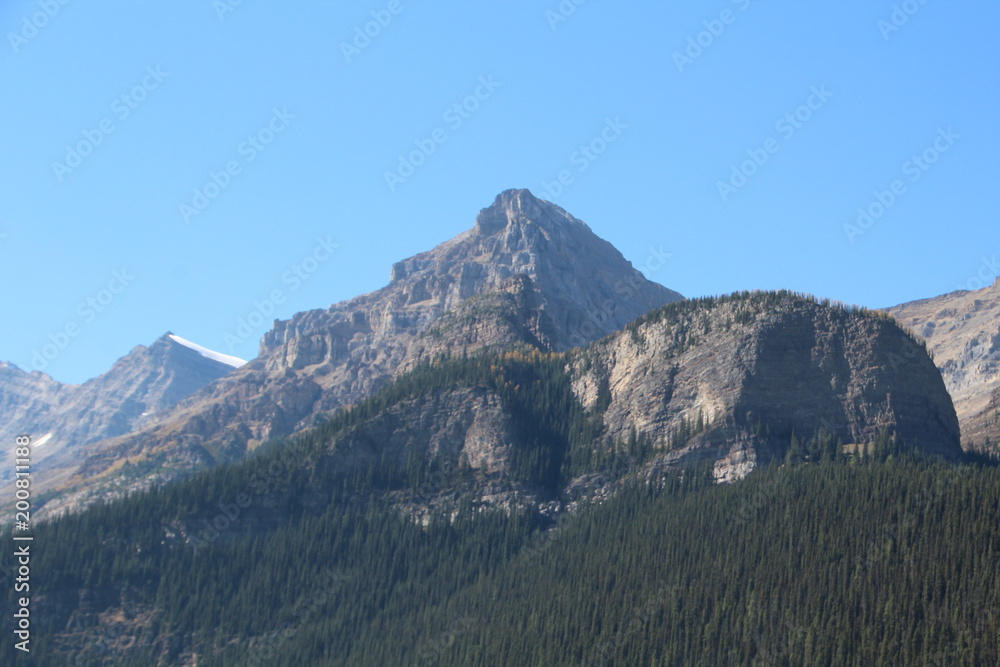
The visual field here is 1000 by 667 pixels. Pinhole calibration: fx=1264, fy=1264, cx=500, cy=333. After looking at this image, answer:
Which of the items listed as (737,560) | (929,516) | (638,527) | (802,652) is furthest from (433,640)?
(929,516)

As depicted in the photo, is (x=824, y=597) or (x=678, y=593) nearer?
(x=824, y=597)

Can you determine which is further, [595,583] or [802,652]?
[595,583]

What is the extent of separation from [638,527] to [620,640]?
101 feet

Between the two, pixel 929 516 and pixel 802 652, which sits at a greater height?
pixel 929 516

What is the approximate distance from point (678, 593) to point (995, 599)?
4266cm

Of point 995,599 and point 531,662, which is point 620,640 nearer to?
point 531,662

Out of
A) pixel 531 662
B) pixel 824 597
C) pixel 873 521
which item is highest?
pixel 873 521

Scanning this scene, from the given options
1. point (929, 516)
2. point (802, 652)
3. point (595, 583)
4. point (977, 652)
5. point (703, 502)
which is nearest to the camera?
point (977, 652)

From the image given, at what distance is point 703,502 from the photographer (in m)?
198

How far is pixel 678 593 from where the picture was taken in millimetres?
174875

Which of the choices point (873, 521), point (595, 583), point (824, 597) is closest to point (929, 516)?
point (873, 521)

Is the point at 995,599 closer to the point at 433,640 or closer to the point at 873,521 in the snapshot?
the point at 873,521

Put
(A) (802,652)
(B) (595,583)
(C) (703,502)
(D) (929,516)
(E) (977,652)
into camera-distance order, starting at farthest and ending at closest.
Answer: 1. (C) (703,502)
2. (B) (595,583)
3. (D) (929,516)
4. (A) (802,652)
5. (E) (977,652)

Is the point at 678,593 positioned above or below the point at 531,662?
above
